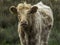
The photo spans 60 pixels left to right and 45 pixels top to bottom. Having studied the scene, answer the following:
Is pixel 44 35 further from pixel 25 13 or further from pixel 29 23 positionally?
pixel 25 13

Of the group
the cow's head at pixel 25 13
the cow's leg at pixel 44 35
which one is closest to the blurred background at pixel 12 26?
the cow's leg at pixel 44 35

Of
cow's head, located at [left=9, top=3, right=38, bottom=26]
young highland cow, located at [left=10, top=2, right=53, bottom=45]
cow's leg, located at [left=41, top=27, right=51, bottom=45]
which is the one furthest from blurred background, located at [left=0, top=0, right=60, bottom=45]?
cow's head, located at [left=9, top=3, right=38, bottom=26]

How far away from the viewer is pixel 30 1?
22594 mm

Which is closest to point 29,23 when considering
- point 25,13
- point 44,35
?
point 25,13

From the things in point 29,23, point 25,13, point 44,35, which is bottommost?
point 44,35

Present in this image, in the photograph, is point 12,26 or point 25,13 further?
point 12,26

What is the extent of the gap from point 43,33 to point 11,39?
125 inches

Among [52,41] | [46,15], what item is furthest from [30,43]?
[52,41]

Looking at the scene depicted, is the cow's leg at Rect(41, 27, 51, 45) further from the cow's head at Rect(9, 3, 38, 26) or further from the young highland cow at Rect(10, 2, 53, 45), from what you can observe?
the cow's head at Rect(9, 3, 38, 26)

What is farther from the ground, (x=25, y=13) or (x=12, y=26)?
(x=25, y=13)

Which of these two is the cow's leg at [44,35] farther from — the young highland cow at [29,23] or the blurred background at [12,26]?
the blurred background at [12,26]

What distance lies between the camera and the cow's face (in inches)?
446

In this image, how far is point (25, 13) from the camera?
1159 centimetres

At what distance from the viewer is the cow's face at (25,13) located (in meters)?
11.3
